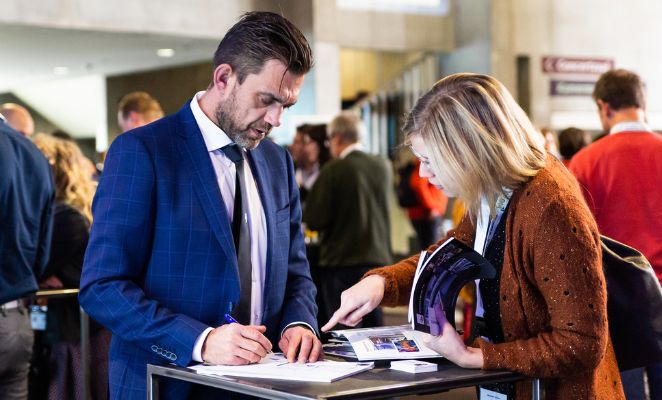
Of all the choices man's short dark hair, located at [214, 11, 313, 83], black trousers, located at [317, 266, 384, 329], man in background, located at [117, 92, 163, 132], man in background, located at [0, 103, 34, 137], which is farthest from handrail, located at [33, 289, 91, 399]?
man in background, located at [0, 103, 34, 137]

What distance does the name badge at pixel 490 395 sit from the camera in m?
2.30

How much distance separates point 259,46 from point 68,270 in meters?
2.44

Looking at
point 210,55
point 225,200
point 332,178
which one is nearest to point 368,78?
point 210,55

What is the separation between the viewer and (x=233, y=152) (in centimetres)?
249

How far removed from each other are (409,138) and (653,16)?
44.3 feet

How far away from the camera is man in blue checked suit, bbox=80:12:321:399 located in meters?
2.26

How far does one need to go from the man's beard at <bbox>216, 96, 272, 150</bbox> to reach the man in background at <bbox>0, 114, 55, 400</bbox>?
59.2 inches

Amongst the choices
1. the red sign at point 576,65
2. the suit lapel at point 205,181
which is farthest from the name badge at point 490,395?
the red sign at point 576,65

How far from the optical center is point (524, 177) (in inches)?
87.4

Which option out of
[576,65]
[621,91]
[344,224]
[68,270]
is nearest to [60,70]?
[576,65]

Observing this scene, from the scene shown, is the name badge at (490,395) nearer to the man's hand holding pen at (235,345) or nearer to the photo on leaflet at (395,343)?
the photo on leaflet at (395,343)

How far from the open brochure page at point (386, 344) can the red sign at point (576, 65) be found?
1205 centimetres

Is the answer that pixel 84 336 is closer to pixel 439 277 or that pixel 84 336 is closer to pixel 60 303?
pixel 60 303

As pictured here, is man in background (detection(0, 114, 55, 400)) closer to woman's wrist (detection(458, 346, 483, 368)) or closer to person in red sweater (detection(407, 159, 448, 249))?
woman's wrist (detection(458, 346, 483, 368))
